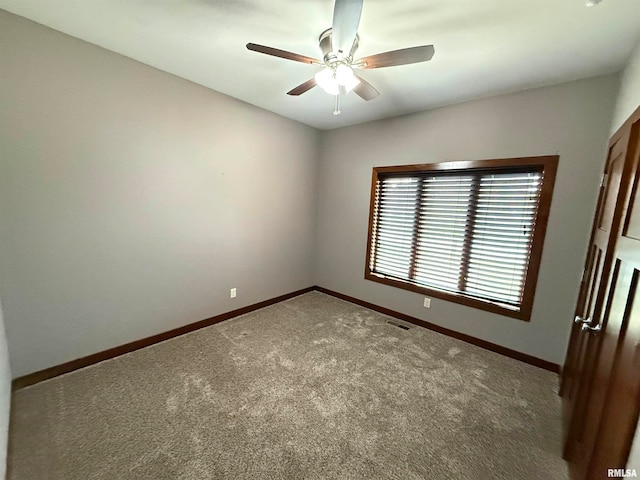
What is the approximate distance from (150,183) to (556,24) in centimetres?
312

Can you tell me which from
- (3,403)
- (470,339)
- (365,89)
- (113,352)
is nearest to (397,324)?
(470,339)

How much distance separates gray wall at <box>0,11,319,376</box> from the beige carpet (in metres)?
0.41

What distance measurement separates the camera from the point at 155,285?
7.83 feet

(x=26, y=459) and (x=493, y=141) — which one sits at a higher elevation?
(x=493, y=141)

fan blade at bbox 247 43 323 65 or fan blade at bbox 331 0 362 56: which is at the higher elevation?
fan blade at bbox 331 0 362 56

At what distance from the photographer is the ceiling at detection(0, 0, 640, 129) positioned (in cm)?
142

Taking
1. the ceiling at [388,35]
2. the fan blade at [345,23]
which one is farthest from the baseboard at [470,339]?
the fan blade at [345,23]

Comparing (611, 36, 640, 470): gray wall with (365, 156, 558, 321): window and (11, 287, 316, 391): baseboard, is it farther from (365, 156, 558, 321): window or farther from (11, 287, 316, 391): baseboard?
(11, 287, 316, 391): baseboard

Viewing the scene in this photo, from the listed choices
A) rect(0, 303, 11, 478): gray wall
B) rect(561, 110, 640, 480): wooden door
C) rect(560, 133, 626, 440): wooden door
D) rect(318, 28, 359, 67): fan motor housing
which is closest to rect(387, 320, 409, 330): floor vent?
rect(560, 133, 626, 440): wooden door

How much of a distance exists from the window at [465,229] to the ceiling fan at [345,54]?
4.98ft

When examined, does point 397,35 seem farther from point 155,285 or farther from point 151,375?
point 151,375

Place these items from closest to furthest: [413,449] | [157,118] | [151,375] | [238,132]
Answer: [413,449], [151,375], [157,118], [238,132]

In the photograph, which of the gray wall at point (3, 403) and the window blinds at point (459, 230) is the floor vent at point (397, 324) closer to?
the window blinds at point (459, 230)

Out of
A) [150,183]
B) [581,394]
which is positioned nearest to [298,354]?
[581,394]
